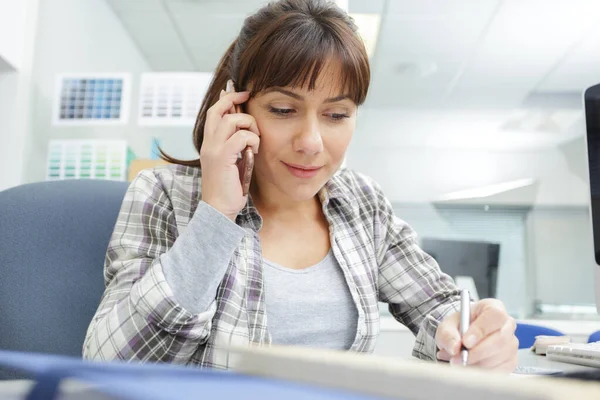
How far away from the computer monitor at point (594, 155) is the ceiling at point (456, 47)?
1753 millimetres

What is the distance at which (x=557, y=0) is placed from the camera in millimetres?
2652

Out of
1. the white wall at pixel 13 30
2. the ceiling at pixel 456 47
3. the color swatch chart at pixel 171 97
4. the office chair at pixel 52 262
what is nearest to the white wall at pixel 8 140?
the white wall at pixel 13 30

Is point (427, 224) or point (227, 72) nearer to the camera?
point (227, 72)

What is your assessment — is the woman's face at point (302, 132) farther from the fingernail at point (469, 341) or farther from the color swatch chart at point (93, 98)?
the color swatch chart at point (93, 98)

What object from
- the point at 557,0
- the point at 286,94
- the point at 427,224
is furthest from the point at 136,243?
the point at 557,0

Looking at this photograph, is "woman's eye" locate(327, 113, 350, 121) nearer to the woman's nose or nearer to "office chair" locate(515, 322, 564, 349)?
the woman's nose

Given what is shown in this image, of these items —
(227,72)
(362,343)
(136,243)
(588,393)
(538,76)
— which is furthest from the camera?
(538,76)

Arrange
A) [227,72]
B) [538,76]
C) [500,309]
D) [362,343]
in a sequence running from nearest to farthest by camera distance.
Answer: [500,309]
[362,343]
[227,72]
[538,76]

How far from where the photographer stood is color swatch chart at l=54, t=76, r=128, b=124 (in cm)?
224

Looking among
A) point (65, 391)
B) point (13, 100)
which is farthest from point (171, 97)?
point (65, 391)

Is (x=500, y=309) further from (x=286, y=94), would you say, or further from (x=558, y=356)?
(x=286, y=94)

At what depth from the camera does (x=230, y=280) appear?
82cm

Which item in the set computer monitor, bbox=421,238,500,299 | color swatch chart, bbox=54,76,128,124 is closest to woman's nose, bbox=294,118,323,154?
color swatch chart, bbox=54,76,128,124

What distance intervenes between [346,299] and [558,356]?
32 cm
